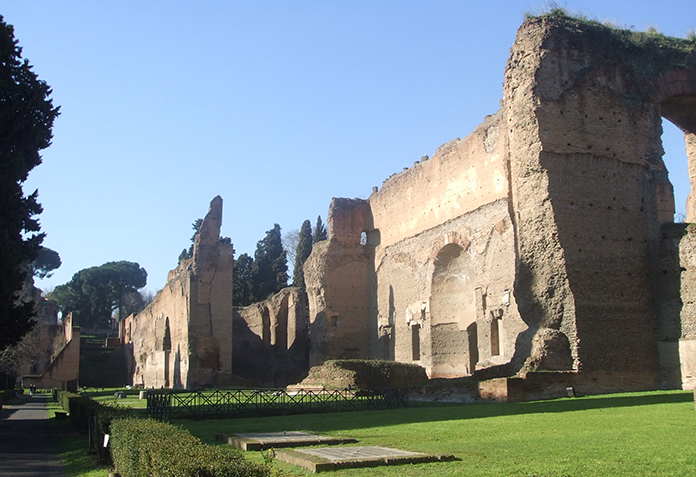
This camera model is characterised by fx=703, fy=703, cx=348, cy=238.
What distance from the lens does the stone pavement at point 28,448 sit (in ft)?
25.4

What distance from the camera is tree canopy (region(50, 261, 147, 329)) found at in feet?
195

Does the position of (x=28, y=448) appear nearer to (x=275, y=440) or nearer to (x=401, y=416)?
(x=275, y=440)

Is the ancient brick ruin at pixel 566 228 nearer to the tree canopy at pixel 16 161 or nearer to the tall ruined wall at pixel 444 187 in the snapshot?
the tall ruined wall at pixel 444 187

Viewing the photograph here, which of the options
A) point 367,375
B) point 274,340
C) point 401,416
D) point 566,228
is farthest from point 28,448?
point 274,340

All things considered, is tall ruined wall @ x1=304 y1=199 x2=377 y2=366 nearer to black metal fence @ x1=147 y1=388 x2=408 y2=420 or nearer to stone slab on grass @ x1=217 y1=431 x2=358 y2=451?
black metal fence @ x1=147 y1=388 x2=408 y2=420

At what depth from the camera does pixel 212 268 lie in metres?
27.8

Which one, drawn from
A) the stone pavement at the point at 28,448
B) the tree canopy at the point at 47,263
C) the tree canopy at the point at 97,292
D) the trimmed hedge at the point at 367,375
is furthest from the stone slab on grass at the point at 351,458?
the tree canopy at the point at 47,263

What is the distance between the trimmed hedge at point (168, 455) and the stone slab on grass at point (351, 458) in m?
0.96

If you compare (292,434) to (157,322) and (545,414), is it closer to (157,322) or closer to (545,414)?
(545,414)

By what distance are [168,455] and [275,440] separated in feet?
9.46

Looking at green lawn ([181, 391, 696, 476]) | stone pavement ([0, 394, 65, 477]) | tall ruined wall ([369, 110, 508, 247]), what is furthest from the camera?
tall ruined wall ([369, 110, 508, 247])

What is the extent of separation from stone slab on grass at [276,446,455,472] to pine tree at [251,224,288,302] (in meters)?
36.4

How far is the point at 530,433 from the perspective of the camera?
7.54 meters

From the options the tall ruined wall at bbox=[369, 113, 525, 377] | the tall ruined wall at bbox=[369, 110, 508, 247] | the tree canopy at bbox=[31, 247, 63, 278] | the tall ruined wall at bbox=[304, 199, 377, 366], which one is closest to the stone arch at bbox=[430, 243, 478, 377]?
the tall ruined wall at bbox=[369, 113, 525, 377]
